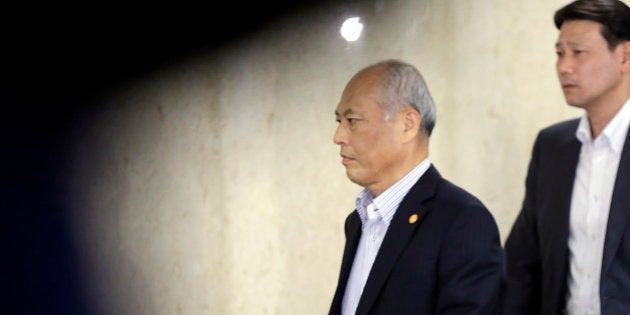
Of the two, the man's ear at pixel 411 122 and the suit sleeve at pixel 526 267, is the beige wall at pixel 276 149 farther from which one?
the man's ear at pixel 411 122

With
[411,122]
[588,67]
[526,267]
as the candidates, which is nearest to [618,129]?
[588,67]

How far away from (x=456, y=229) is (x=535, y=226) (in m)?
0.84

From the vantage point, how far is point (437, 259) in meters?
1.97

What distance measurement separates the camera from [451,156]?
3266mm

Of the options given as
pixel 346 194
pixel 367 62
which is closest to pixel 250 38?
pixel 367 62

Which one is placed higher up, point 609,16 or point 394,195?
point 609,16

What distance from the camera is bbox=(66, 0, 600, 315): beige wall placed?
10.2 feet

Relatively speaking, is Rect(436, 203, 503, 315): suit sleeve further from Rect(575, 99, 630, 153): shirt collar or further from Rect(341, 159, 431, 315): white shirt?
Rect(575, 99, 630, 153): shirt collar

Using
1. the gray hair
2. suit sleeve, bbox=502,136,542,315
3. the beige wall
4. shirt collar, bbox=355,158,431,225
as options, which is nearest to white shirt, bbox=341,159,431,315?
shirt collar, bbox=355,158,431,225

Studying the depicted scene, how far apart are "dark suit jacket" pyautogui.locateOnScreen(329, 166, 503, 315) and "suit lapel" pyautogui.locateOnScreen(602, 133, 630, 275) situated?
0.56 m

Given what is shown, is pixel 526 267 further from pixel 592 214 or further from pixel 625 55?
pixel 625 55

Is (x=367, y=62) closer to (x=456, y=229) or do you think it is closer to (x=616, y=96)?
(x=616, y=96)

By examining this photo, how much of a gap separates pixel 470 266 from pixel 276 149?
4.58 ft

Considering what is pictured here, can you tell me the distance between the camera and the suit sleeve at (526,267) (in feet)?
8.87
